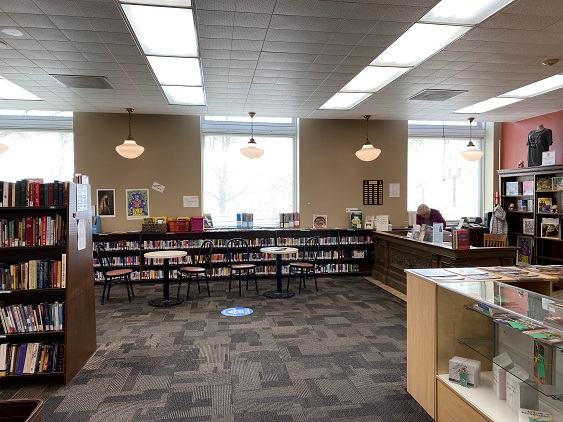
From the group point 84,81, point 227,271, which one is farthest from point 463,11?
point 227,271

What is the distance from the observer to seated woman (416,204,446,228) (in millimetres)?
7383

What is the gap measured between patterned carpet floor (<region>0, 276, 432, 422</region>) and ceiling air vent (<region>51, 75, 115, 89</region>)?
11.5 ft

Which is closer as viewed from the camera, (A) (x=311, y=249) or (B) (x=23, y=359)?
(B) (x=23, y=359)

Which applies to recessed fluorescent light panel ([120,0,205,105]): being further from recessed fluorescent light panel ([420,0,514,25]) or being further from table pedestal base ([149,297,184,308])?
table pedestal base ([149,297,184,308])

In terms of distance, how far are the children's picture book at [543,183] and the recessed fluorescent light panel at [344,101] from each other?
4.23 m

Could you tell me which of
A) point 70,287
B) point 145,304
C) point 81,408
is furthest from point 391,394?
point 145,304

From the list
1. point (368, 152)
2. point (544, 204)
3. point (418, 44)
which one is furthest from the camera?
point (544, 204)

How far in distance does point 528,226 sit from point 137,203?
8.50 meters

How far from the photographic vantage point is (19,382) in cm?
370

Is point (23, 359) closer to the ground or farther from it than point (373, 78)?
closer to the ground

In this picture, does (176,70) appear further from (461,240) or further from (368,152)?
(461,240)

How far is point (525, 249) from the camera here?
862cm

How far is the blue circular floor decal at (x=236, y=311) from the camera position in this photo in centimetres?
593

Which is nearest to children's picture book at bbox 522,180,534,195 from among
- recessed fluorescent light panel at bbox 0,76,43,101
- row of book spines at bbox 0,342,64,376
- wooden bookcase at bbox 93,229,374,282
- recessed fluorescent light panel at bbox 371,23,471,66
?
wooden bookcase at bbox 93,229,374,282
